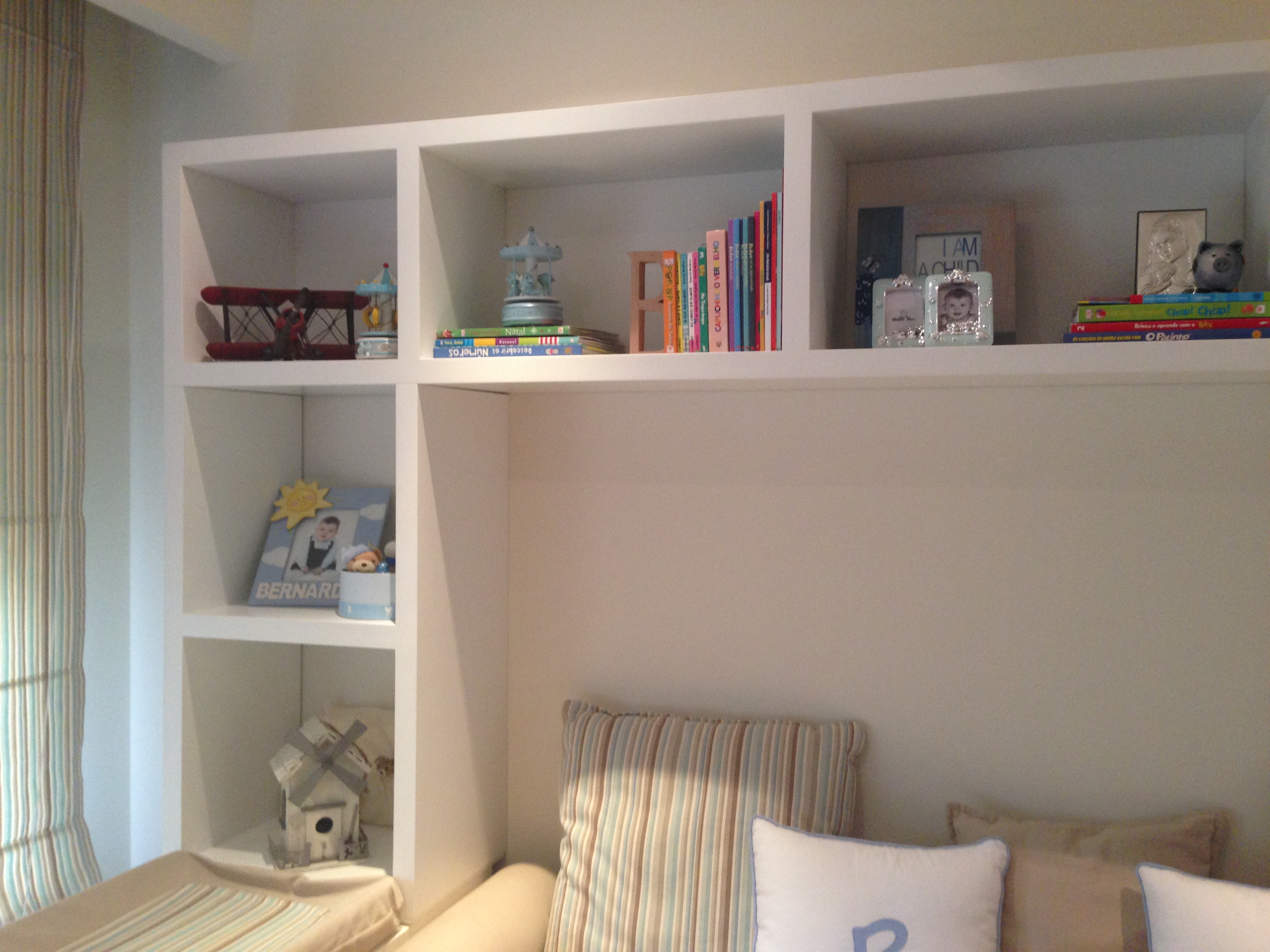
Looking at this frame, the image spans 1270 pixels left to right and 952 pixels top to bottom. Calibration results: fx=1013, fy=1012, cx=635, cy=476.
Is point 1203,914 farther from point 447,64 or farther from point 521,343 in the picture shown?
point 447,64

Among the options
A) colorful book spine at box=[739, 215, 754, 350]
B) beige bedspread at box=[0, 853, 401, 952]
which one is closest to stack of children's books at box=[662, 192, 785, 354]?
colorful book spine at box=[739, 215, 754, 350]

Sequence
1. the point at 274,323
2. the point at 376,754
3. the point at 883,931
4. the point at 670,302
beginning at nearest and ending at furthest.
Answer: the point at 883,931 < the point at 670,302 < the point at 274,323 < the point at 376,754

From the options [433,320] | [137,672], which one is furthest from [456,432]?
[137,672]

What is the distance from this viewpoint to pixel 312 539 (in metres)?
2.15

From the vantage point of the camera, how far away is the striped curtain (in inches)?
82.8

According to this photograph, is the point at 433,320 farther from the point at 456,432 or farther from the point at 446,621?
the point at 446,621

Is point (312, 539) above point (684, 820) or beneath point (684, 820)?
above

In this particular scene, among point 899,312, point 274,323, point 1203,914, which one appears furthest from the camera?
point 274,323

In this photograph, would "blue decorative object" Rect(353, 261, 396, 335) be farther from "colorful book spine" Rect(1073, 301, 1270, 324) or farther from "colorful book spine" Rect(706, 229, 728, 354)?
"colorful book spine" Rect(1073, 301, 1270, 324)

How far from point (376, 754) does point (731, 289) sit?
1.27 metres

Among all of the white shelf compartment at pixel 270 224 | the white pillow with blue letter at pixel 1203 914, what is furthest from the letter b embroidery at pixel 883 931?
the white shelf compartment at pixel 270 224

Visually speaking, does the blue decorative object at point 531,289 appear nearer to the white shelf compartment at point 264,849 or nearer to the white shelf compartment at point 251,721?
the white shelf compartment at point 251,721

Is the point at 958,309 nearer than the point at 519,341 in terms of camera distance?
Yes

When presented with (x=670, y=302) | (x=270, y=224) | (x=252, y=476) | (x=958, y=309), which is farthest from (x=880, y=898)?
(x=270, y=224)
